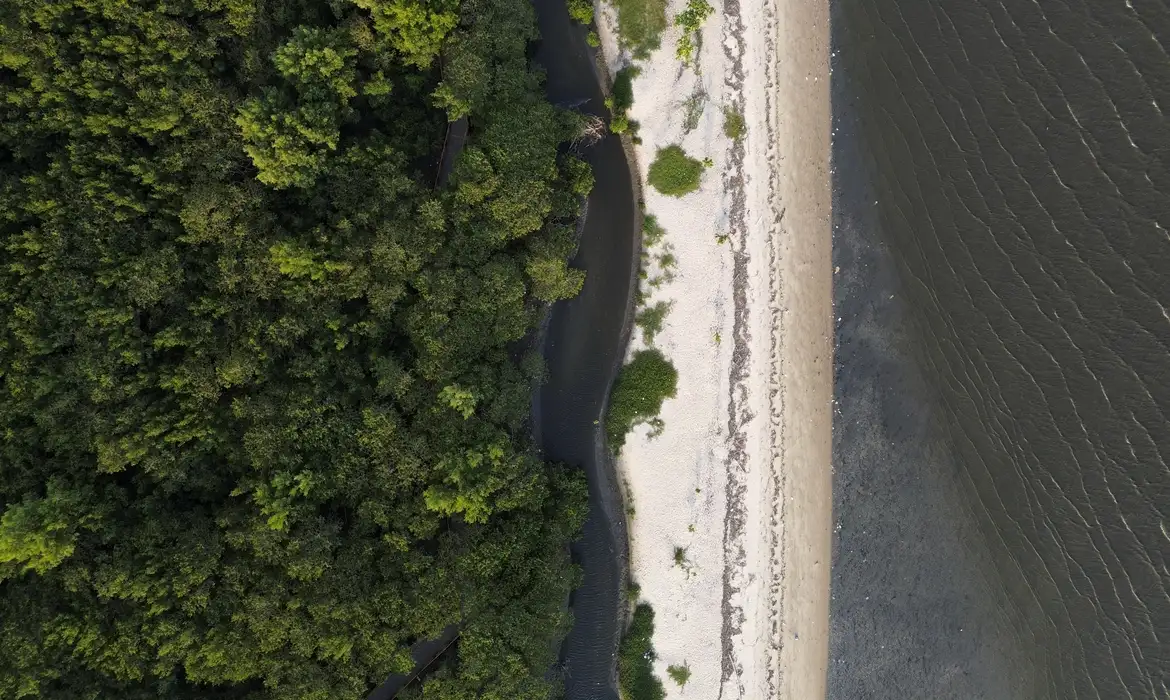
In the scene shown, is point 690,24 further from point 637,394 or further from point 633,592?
point 633,592

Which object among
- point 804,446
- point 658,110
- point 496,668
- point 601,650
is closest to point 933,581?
point 804,446

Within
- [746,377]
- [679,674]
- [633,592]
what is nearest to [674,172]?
[746,377]

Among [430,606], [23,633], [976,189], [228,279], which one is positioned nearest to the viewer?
[23,633]

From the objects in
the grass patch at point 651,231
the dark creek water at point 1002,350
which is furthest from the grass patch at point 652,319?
the dark creek water at point 1002,350

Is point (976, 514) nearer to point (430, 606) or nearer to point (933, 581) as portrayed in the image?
point (933, 581)

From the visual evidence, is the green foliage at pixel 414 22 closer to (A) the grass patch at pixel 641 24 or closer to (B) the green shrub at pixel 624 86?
(B) the green shrub at pixel 624 86

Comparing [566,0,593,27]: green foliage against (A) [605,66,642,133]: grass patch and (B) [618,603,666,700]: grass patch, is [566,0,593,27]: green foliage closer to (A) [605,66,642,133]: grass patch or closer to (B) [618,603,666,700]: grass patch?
(A) [605,66,642,133]: grass patch
